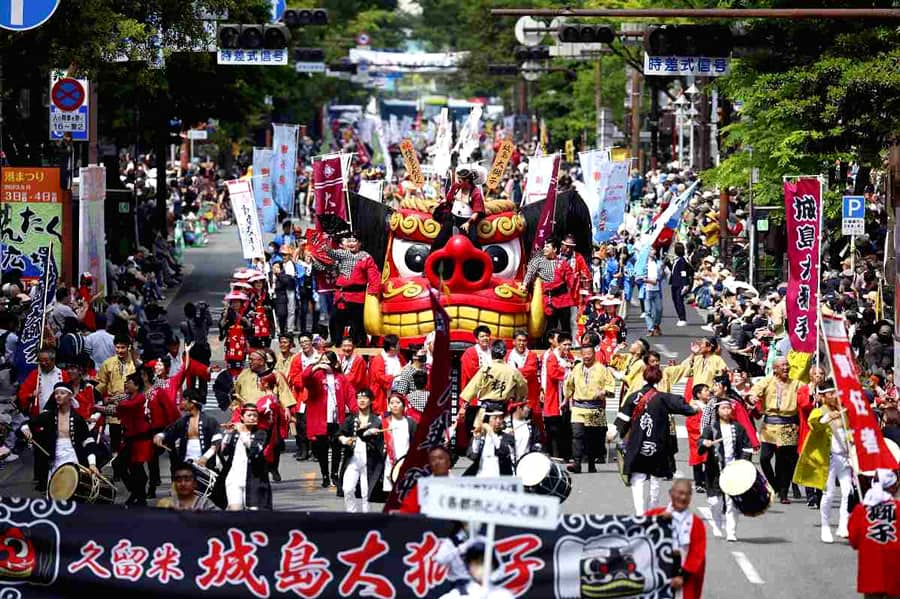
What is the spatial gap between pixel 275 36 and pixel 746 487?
15799mm

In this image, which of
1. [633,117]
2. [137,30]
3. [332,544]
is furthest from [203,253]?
[332,544]

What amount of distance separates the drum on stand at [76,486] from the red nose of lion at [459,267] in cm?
870

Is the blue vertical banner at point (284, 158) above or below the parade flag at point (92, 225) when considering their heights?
above

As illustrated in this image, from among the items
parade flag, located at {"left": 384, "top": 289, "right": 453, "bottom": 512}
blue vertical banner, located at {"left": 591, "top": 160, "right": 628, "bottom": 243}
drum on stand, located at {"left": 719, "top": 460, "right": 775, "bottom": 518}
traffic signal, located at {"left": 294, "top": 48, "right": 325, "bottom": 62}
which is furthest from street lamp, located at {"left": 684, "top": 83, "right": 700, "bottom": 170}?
parade flag, located at {"left": 384, "top": 289, "right": 453, "bottom": 512}

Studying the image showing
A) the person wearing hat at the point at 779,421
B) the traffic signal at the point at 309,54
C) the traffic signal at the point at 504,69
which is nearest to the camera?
the person wearing hat at the point at 779,421

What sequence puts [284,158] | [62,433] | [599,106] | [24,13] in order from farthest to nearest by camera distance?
[599,106] < [284,158] < [24,13] < [62,433]

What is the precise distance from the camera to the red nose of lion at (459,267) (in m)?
23.0

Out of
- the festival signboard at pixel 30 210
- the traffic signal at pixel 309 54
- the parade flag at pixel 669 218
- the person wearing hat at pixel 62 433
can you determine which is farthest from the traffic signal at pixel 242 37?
the traffic signal at pixel 309 54

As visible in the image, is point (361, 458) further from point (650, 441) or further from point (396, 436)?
point (650, 441)

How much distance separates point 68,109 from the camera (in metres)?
29.8

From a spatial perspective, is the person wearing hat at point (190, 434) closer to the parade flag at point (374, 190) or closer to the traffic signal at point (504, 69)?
the parade flag at point (374, 190)

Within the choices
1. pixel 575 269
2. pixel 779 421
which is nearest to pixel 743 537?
pixel 779 421

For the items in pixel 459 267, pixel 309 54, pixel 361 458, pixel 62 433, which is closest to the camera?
pixel 361 458

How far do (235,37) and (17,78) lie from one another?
13.7ft
